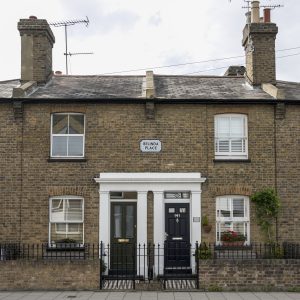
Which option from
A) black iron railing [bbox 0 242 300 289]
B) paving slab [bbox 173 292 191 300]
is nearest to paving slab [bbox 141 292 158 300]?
paving slab [bbox 173 292 191 300]

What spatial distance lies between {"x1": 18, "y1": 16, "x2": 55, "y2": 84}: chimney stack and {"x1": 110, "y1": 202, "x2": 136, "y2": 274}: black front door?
558 cm

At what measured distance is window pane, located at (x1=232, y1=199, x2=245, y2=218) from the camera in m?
17.6

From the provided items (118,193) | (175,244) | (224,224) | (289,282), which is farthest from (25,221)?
(289,282)

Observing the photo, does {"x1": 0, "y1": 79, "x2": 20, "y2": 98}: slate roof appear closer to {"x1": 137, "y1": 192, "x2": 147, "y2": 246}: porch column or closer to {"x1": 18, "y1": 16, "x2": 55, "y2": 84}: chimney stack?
{"x1": 18, "y1": 16, "x2": 55, "y2": 84}: chimney stack

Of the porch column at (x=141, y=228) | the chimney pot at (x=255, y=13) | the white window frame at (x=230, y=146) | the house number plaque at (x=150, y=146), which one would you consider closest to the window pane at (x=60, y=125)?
the house number plaque at (x=150, y=146)

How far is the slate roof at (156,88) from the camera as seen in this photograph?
18.3 metres

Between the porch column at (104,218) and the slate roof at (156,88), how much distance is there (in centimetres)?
328

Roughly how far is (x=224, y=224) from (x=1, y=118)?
8012 millimetres

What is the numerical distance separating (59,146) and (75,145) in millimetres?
525

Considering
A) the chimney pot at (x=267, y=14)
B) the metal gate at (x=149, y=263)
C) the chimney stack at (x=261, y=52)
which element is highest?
the chimney pot at (x=267, y=14)

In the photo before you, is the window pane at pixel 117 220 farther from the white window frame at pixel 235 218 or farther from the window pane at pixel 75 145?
the white window frame at pixel 235 218

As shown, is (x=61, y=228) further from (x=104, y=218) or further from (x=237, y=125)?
(x=237, y=125)

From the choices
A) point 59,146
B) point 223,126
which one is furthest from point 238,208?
point 59,146

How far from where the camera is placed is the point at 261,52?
19.7 m
